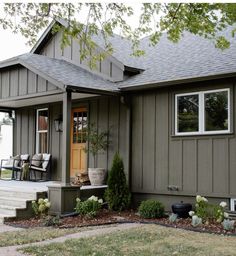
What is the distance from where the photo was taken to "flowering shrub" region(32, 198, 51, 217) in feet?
30.6

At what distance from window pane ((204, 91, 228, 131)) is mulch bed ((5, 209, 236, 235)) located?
2157mm

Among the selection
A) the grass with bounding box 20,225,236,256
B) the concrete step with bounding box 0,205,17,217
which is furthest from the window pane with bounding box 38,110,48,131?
the grass with bounding box 20,225,236,256

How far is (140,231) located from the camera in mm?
7672

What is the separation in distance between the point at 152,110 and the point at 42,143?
15.8 ft

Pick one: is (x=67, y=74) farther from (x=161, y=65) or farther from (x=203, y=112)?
(x=203, y=112)

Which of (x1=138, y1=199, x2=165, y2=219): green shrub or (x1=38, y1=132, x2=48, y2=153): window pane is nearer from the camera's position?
(x1=138, y1=199, x2=165, y2=219): green shrub

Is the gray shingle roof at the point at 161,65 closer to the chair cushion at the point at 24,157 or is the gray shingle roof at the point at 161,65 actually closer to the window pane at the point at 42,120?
the window pane at the point at 42,120

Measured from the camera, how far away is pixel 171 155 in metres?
10.1

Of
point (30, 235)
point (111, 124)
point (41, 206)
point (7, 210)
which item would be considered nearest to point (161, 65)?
point (111, 124)

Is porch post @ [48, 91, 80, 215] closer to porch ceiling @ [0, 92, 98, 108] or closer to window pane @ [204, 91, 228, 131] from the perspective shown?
porch ceiling @ [0, 92, 98, 108]

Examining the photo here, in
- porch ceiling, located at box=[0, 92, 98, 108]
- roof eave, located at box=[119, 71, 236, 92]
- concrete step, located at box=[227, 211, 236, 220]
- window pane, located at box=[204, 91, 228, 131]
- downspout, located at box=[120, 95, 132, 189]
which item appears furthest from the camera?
porch ceiling, located at box=[0, 92, 98, 108]

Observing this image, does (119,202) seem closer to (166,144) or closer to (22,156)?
(166,144)

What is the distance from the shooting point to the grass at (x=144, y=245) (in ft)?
20.0

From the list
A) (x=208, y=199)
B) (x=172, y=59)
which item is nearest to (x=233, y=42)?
(x=172, y=59)
